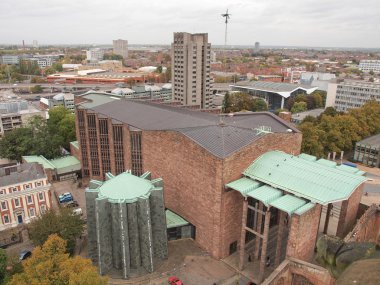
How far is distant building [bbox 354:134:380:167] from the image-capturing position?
81.9m

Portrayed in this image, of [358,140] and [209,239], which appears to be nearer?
[209,239]

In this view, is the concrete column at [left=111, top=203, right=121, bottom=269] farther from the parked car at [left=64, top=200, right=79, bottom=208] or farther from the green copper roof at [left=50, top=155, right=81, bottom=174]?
the green copper roof at [left=50, top=155, right=81, bottom=174]

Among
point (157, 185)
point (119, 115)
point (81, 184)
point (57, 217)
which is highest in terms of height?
point (119, 115)

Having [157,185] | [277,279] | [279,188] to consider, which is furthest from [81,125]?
[277,279]

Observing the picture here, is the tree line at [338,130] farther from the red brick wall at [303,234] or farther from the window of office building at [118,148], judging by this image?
the window of office building at [118,148]

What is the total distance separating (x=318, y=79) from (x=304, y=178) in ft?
532

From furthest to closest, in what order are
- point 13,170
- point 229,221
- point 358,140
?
point 358,140, point 13,170, point 229,221

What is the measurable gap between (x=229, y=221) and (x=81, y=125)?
41257 mm

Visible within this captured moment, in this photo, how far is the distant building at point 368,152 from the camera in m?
81.9

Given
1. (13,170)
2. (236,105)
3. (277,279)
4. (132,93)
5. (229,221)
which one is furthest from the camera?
(132,93)

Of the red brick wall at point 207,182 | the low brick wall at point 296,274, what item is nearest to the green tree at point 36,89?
the red brick wall at point 207,182

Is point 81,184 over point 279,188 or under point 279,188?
under

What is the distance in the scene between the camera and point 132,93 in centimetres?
14438

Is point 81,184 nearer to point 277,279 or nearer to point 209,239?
point 209,239
